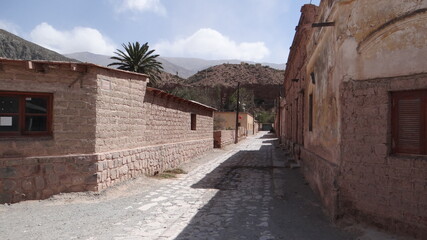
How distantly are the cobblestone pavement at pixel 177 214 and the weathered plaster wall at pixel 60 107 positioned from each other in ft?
3.74

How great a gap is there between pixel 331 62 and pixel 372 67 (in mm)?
1272

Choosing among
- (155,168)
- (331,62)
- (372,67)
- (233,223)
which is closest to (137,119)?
(155,168)

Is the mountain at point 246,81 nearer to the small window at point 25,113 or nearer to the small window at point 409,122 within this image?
the small window at point 25,113

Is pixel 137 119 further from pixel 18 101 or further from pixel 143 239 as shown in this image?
pixel 143 239

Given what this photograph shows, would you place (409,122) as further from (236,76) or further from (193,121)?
(236,76)

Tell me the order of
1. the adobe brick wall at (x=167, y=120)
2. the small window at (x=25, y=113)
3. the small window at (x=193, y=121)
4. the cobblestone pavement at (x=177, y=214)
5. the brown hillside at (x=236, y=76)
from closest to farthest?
the cobblestone pavement at (x=177, y=214) → the small window at (x=25, y=113) → the adobe brick wall at (x=167, y=120) → the small window at (x=193, y=121) → the brown hillside at (x=236, y=76)

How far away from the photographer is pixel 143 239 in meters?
4.93

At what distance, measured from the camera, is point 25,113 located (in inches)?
283

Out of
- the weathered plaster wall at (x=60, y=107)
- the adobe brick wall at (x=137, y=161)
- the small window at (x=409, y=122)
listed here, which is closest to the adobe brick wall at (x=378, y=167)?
the small window at (x=409, y=122)

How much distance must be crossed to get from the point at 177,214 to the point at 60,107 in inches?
144

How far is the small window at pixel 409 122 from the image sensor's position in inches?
187

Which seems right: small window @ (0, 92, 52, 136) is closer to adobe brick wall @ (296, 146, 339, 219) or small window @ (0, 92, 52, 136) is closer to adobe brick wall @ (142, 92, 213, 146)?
adobe brick wall @ (142, 92, 213, 146)

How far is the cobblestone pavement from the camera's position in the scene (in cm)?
523

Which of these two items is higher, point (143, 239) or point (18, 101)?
point (18, 101)
